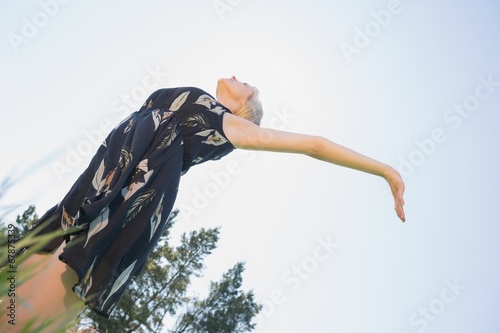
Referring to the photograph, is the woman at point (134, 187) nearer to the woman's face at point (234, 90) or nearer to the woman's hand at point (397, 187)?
the woman's hand at point (397, 187)

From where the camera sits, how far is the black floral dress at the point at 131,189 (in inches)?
79.8

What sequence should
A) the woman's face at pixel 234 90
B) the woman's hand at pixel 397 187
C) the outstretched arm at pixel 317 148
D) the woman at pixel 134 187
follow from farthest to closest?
the woman's face at pixel 234 90 → the woman's hand at pixel 397 187 → the outstretched arm at pixel 317 148 → the woman at pixel 134 187

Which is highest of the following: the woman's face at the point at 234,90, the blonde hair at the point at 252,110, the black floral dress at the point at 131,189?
the woman's face at the point at 234,90

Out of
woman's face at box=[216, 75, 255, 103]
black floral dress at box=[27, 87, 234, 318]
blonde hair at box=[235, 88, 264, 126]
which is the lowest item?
black floral dress at box=[27, 87, 234, 318]

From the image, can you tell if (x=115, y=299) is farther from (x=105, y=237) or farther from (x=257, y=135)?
(x=257, y=135)

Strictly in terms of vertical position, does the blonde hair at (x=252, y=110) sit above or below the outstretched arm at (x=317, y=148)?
above

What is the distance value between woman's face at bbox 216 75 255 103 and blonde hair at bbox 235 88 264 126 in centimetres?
3

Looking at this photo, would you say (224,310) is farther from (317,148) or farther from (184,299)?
(317,148)

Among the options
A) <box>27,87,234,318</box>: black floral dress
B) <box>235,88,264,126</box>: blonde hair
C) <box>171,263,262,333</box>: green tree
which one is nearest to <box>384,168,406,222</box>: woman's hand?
<box>27,87,234,318</box>: black floral dress

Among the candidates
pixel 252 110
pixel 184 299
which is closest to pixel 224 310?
pixel 184 299

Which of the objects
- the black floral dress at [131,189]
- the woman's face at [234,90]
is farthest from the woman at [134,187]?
the woman's face at [234,90]

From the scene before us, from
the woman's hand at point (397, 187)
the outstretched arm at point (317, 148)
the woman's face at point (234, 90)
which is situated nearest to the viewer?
the outstretched arm at point (317, 148)

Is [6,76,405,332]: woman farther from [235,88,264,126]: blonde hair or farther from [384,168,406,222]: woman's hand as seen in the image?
[235,88,264,126]: blonde hair

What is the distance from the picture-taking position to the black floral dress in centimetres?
203
